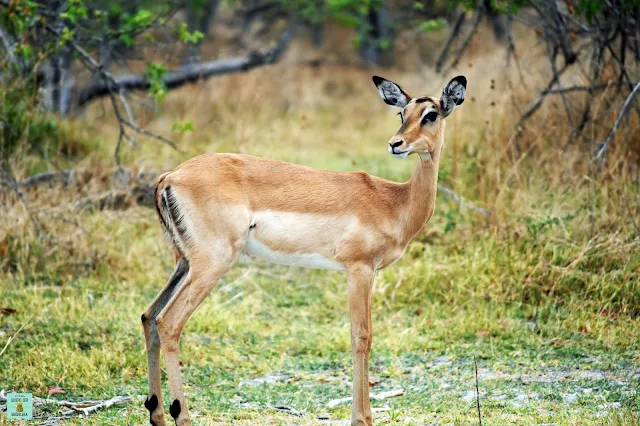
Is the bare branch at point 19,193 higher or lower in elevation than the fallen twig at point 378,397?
higher

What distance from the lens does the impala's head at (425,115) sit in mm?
4754

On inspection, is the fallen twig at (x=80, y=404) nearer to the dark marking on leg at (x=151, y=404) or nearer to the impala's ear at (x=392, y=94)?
the dark marking on leg at (x=151, y=404)

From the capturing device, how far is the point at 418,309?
22.2ft

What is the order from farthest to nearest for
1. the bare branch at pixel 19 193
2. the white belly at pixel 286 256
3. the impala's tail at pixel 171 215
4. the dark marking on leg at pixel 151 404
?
the bare branch at pixel 19 193 < the white belly at pixel 286 256 < the impala's tail at pixel 171 215 < the dark marking on leg at pixel 151 404

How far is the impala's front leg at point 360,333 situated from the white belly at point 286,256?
5.7 inches

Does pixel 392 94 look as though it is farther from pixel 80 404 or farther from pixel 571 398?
pixel 80 404

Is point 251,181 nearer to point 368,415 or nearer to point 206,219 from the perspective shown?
point 206,219

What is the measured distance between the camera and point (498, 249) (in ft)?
23.0

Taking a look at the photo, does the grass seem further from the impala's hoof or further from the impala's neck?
the impala's neck

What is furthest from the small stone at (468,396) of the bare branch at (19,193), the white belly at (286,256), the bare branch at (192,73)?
the bare branch at (192,73)

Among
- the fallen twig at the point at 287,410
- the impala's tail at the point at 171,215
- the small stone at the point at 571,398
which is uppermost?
the impala's tail at the point at 171,215

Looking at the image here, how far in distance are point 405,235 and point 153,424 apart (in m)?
1.72

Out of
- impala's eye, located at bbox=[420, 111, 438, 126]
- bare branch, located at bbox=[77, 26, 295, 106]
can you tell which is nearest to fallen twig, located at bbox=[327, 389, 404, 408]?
impala's eye, located at bbox=[420, 111, 438, 126]

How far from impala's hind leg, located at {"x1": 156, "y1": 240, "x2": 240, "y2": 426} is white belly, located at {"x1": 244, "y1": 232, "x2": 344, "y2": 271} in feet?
0.62
